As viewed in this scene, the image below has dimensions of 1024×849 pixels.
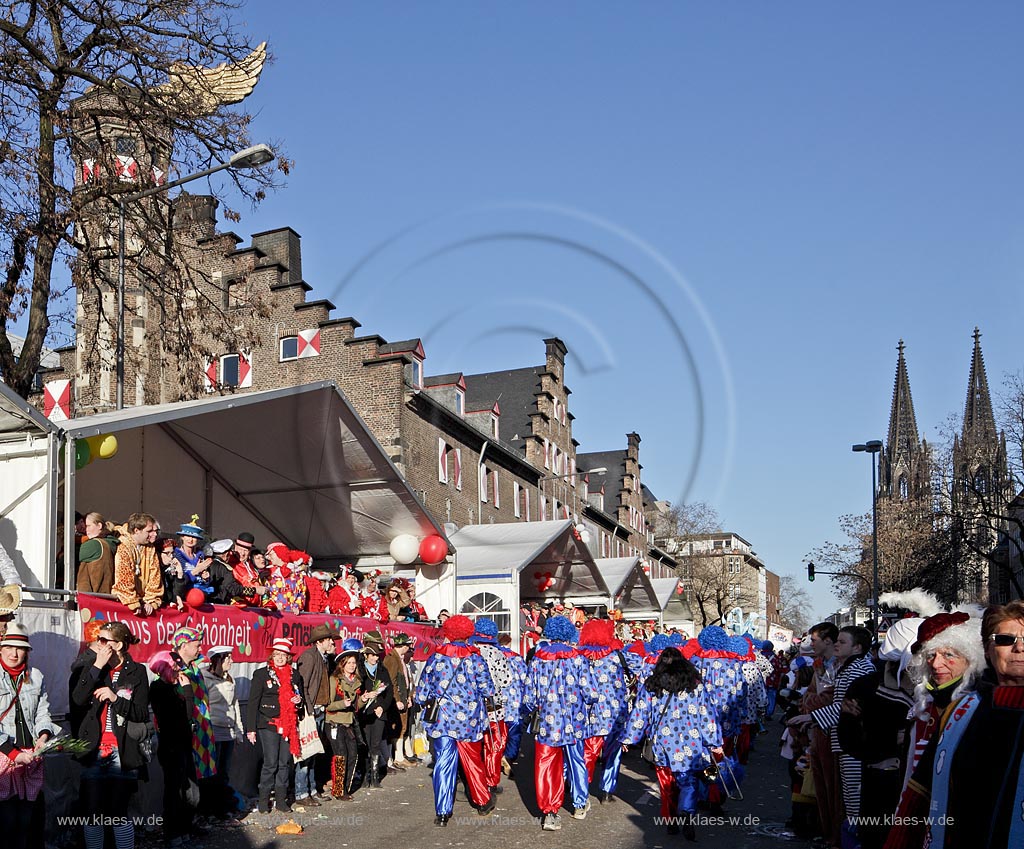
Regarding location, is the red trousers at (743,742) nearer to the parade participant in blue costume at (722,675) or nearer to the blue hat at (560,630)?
the parade participant in blue costume at (722,675)

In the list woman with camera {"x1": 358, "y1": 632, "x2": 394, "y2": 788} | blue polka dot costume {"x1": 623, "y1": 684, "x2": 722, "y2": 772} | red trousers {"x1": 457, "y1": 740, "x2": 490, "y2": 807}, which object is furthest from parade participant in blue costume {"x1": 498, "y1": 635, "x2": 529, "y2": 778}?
blue polka dot costume {"x1": 623, "y1": 684, "x2": 722, "y2": 772}

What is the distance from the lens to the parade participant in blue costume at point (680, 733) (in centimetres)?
1018

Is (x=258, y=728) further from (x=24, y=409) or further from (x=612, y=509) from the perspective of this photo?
(x=612, y=509)

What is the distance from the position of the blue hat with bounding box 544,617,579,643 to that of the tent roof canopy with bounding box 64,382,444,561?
5.20 metres

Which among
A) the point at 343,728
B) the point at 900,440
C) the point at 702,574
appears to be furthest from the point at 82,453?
the point at 900,440

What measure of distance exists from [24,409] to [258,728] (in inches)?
153

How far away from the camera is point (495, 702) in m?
12.4

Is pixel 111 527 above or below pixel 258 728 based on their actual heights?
above

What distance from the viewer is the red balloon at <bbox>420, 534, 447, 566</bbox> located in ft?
63.1

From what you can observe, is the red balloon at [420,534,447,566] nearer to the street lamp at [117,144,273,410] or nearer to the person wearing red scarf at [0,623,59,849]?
the street lamp at [117,144,273,410]

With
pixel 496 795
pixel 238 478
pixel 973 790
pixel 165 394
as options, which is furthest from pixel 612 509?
pixel 973 790

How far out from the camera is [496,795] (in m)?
12.9

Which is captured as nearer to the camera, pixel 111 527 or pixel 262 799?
pixel 262 799

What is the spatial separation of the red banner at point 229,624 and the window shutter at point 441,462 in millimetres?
18384
